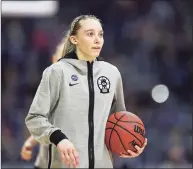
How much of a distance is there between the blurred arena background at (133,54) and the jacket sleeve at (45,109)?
548cm

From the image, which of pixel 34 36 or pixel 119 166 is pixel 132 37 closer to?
pixel 34 36

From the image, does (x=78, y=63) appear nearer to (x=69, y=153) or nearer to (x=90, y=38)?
(x=90, y=38)

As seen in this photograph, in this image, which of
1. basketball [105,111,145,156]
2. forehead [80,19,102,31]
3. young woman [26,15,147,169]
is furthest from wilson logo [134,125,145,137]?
forehead [80,19,102,31]

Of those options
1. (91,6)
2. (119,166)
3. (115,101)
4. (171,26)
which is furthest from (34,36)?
(115,101)

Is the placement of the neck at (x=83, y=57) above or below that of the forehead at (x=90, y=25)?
below

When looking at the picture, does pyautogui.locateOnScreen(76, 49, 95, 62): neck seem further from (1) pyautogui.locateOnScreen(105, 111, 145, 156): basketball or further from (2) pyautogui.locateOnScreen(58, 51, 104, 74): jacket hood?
(1) pyautogui.locateOnScreen(105, 111, 145, 156): basketball

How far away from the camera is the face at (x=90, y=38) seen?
3980 mm

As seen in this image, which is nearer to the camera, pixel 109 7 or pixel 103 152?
pixel 103 152

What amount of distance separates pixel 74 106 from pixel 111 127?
305 mm

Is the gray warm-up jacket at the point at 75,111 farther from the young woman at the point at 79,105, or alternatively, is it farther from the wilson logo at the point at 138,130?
the wilson logo at the point at 138,130

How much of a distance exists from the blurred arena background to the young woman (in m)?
5.39

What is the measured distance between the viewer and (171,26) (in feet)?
37.0

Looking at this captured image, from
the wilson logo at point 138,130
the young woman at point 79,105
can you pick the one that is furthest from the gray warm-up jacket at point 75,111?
the wilson logo at point 138,130

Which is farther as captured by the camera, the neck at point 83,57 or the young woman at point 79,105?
the neck at point 83,57
